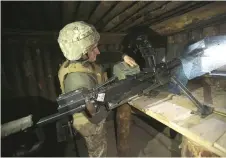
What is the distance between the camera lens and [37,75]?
12.9 feet

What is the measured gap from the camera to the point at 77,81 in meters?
2.29

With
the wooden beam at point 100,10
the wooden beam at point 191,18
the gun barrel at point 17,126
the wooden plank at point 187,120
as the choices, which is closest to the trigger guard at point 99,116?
the wooden plank at point 187,120

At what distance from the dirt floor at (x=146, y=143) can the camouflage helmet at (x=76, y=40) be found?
245cm

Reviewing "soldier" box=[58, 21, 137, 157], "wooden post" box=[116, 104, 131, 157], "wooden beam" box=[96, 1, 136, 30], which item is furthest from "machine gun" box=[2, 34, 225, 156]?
"wooden post" box=[116, 104, 131, 157]

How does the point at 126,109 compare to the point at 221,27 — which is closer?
the point at 221,27

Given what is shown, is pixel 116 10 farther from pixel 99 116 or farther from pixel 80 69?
pixel 99 116

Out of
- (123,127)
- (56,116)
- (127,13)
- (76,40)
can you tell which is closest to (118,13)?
(127,13)

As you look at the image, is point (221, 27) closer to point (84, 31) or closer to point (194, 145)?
point (194, 145)

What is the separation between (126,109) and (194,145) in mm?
1731

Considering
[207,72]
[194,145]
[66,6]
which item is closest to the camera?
[194,145]

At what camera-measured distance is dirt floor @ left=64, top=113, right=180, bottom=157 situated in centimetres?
376

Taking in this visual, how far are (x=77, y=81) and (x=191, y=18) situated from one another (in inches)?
80.8

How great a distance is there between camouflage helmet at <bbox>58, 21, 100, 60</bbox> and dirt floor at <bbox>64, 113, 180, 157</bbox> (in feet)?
8.04

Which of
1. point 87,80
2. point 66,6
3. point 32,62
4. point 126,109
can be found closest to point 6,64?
point 32,62
